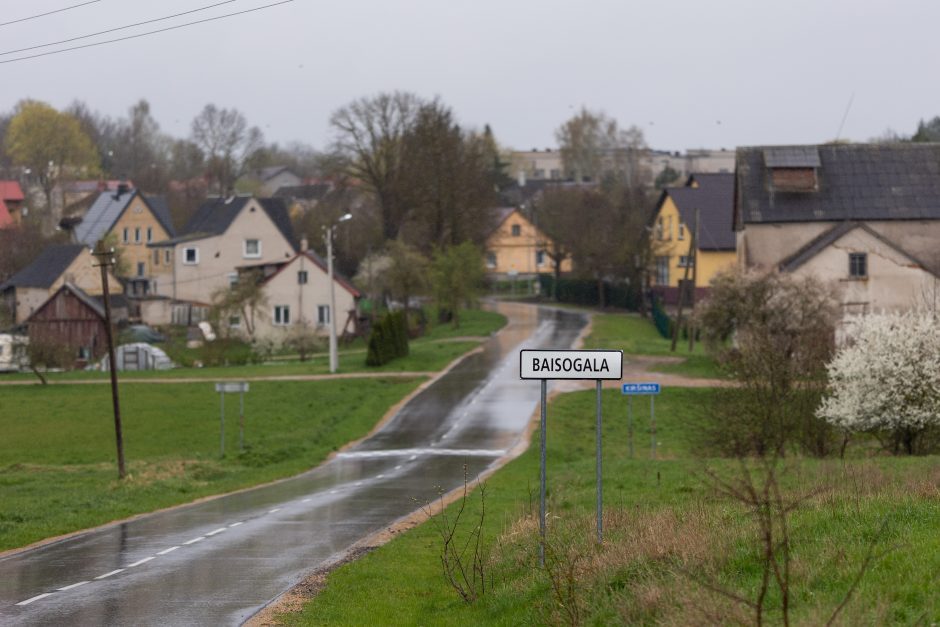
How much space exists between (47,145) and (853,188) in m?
97.3

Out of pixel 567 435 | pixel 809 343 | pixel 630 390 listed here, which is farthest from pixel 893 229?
pixel 630 390

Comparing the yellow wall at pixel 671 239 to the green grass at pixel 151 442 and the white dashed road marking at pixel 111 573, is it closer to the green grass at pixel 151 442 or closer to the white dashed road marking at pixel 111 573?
the green grass at pixel 151 442

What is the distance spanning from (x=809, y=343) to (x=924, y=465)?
16.7m

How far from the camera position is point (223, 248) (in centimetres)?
8794

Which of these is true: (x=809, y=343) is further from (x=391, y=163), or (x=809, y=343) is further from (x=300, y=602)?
(x=391, y=163)

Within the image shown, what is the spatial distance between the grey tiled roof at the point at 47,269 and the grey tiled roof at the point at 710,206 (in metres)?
39.8

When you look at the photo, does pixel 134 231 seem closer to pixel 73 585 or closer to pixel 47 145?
pixel 47 145

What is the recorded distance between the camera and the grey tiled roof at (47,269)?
80000mm

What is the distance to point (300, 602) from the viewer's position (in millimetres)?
13367

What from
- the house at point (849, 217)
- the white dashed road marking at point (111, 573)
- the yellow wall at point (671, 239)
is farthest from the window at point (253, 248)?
the white dashed road marking at point (111, 573)

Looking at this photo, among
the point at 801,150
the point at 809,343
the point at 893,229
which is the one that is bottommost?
the point at 809,343

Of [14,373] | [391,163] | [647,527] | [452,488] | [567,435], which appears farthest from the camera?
[391,163]

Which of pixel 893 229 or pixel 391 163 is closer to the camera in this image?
pixel 893 229

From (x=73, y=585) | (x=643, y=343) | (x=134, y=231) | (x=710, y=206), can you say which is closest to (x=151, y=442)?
(x=73, y=585)
